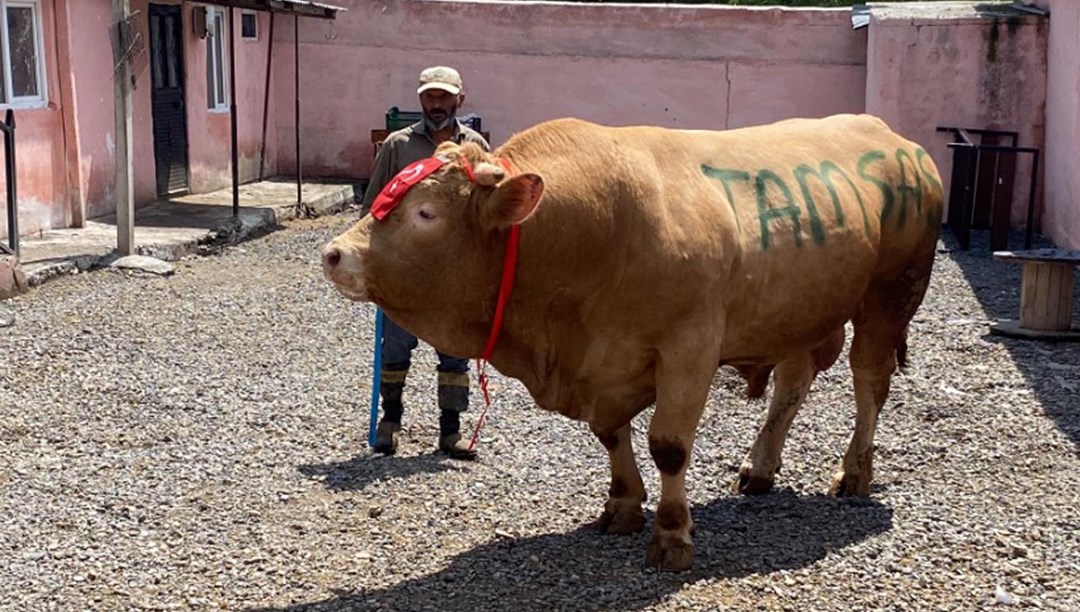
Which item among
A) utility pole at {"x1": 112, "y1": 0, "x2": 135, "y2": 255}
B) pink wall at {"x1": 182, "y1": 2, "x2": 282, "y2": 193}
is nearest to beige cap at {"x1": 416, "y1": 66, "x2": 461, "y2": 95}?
utility pole at {"x1": 112, "y1": 0, "x2": 135, "y2": 255}

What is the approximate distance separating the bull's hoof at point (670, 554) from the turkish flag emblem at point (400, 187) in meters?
1.65

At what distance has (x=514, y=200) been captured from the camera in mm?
4906

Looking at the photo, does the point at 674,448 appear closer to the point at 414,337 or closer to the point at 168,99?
the point at 414,337

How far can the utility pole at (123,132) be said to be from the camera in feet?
41.7

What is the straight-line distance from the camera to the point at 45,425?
7.66m

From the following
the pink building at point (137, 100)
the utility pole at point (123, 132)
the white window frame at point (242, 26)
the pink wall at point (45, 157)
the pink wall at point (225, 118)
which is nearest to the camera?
the utility pole at point (123, 132)

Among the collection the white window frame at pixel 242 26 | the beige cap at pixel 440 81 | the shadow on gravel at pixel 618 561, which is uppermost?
the white window frame at pixel 242 26

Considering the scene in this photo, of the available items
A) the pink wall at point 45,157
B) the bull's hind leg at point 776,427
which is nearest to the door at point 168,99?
the pink wall at point 45,157

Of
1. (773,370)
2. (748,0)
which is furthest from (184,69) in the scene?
(748,0)

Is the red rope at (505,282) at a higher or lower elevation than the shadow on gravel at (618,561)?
higher

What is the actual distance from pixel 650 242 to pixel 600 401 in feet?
2.22

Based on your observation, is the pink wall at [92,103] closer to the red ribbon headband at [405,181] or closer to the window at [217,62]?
the window at [217,62]

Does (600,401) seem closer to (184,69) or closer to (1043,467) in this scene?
(1043,467)

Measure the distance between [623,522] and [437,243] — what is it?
5.18 ft
